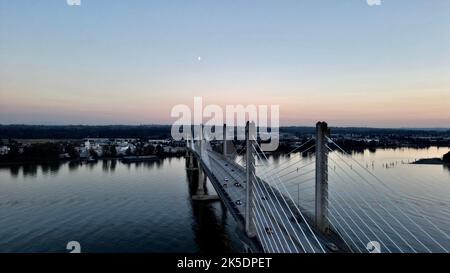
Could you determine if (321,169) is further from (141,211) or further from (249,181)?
(141,211)

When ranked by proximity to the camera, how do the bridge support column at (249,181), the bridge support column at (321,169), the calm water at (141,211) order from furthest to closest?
the calm water at (141,211), the bridge support column at (249,181), the bridge support column at (321,169)

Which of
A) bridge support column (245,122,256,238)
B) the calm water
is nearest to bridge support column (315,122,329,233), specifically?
bridge support column (245,122,256,238)

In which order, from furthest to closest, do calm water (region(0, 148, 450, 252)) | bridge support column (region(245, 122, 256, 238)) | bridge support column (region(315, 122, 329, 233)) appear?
calm water (region(0, 148, 450, 252)) → bridge support column (region(245, 122, 256, 238)) → bridge support column (region(315, 122, 329, 233))

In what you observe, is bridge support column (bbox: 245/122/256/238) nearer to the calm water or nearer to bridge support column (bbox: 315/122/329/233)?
bridge support column (bbox: 315/122/329/233)

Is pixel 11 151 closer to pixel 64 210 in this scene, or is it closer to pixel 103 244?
pixel 64 210

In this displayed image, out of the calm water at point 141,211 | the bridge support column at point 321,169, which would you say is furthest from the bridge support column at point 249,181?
the calm water at point 141,211

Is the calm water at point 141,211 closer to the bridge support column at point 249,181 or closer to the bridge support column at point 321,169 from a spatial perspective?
the bridge support column at point 321,169
